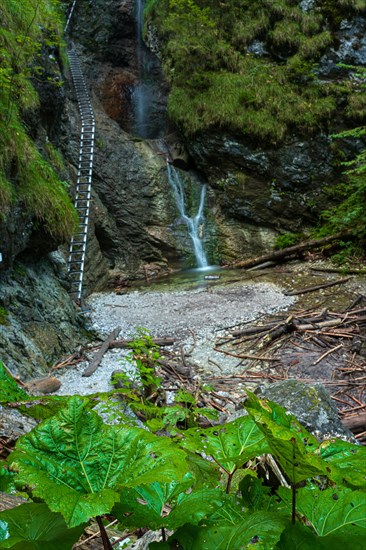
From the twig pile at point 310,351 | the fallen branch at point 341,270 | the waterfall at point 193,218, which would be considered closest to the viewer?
the twig pile at point 310,351

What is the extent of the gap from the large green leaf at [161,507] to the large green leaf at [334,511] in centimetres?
17

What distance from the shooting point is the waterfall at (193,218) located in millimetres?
12523

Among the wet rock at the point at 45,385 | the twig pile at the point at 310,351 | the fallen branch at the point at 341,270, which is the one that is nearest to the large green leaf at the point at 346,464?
the twig pile at the point at 310,351

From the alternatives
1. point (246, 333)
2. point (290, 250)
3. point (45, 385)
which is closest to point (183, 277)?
point (290, 250)

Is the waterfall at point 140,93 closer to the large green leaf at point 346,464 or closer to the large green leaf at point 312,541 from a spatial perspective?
the large green leaf at point 346,464

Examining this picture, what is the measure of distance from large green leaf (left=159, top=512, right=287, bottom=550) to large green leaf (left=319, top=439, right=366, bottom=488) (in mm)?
162

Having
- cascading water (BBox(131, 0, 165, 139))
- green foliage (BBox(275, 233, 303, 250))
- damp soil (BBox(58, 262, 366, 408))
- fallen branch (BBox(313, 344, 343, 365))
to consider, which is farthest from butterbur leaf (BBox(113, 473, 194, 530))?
cascading water (BBox(131, 0, 165, 139))

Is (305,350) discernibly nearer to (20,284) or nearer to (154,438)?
(20,284)

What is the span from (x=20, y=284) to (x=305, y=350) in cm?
443

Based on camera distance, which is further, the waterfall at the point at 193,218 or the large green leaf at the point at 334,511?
the waterfall at the point at 193,218

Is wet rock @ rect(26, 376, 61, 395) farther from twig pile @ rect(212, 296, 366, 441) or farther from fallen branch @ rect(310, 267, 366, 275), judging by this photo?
fallen branch @ rect(310, 267, 366, 275)

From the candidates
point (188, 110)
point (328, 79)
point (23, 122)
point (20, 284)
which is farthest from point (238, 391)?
point (328, 79)

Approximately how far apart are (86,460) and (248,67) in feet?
45.3

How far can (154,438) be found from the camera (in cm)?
73
